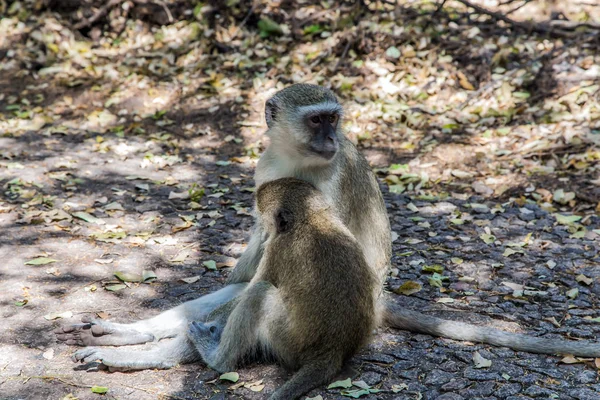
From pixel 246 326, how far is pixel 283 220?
2.04ft

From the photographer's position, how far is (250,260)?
4605 mm

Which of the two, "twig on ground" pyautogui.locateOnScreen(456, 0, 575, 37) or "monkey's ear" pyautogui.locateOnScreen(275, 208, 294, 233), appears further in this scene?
"twig on ground" pyautogui.locateOnScreen(456, 0, 575, 37)

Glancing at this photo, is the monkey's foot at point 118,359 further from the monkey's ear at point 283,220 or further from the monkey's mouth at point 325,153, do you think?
the monkey's mouth at point 325,153

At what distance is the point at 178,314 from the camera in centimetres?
450

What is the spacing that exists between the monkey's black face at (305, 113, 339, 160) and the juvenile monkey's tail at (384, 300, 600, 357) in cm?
109

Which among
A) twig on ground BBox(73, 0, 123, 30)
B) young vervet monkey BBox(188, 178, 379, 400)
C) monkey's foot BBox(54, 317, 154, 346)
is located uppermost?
twig on ground BBox(73, 0, 123, 30)

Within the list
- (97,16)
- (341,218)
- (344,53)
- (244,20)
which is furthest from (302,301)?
(97,16)

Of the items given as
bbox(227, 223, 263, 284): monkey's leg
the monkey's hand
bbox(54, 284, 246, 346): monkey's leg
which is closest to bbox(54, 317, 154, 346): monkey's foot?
bbox(54, 284, 246, 346): monkey's leg

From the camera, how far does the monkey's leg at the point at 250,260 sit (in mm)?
4531

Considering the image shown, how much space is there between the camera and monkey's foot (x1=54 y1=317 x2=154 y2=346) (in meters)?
4.30

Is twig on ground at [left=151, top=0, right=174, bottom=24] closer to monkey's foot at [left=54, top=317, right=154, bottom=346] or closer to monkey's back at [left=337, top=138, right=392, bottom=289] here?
monkey's back at [left=337, top=138, right=392, bottom=289]

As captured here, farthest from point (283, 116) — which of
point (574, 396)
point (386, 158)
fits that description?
point (386, 158)

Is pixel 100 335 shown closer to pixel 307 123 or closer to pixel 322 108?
pixel 307 123

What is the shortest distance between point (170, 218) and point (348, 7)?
5232 mm
